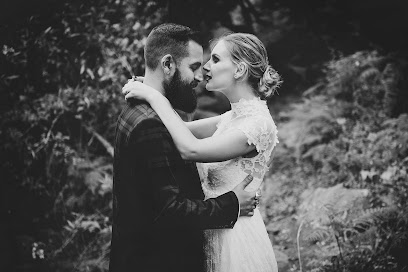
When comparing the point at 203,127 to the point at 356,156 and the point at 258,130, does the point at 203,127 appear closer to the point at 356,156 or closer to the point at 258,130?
the point at 258,130

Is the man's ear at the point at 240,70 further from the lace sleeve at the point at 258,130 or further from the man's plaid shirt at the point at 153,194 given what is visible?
the man's plaid shirt at the point at 153,194

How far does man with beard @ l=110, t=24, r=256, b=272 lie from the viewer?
2150mm

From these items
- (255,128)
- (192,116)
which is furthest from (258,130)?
(192,116)

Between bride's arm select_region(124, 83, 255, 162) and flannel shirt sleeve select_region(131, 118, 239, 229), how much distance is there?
0.05 m

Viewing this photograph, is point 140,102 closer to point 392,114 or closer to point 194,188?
point 194,188

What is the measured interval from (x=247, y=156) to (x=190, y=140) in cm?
41

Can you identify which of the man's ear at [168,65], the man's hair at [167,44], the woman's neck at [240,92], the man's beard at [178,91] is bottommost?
the woman's neck at [240,92]

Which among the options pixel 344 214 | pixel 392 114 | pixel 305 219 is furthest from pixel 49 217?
pixel 392 114

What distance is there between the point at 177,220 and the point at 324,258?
265 centimetres

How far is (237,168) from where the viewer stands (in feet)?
8.20

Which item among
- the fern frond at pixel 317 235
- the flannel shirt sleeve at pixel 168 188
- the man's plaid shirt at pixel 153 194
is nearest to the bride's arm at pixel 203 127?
the man's plaid shirt at pixel 153 194

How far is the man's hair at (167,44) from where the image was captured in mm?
2408

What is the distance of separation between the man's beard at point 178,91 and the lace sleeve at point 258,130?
328mm

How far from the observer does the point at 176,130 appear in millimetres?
2250
